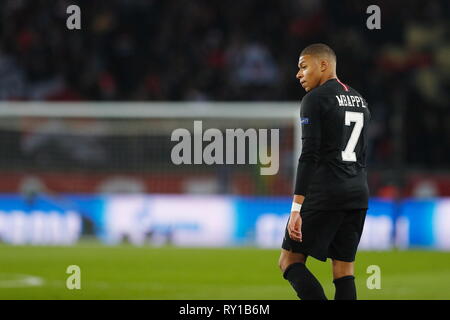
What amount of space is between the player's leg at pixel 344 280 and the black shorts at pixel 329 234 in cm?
4

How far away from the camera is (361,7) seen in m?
21.1

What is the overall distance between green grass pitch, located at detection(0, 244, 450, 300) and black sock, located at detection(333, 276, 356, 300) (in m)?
2.51

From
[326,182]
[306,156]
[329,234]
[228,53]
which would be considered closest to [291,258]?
[329,234]

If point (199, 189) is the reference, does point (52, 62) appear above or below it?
above

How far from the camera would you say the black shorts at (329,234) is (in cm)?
639

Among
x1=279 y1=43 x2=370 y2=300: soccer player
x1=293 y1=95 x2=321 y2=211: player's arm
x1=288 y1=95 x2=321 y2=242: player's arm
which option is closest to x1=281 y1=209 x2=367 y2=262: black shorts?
x1=279 y1=43 x2=370 y2=300: soccer player

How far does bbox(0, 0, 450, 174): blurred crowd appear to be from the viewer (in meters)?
19.6

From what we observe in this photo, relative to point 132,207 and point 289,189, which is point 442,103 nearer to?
point 289,189

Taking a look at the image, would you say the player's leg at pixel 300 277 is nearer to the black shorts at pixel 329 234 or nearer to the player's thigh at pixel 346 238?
the black shorts at pixel 329 234

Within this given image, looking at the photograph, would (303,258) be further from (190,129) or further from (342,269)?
(190,129)

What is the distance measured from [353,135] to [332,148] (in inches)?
7.1

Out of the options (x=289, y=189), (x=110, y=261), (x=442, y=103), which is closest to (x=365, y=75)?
(x=442, y=103)

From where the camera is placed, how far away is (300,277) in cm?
638
